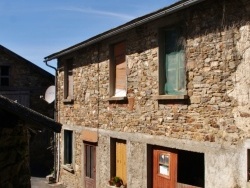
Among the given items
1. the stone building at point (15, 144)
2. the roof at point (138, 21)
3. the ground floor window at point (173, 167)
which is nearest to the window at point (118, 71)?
the roof at point (138, 21)

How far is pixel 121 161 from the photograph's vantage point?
1073 cm

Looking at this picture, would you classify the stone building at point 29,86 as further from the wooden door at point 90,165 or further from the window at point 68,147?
the wooden door at point 90,165

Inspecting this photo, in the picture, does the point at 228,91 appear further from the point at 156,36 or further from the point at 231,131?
the point at 156,36

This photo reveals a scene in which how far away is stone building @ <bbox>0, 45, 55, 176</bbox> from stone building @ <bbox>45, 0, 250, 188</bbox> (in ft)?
19.7

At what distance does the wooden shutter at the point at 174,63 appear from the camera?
8.38 metres

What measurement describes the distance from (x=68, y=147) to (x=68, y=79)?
2.56 m

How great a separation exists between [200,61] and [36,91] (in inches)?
505

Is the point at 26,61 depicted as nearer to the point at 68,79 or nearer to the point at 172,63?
the point at 68,79

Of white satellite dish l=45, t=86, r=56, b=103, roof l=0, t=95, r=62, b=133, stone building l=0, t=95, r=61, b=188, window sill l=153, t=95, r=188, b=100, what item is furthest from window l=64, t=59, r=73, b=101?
roof l=0, t=95, r=62, b=133

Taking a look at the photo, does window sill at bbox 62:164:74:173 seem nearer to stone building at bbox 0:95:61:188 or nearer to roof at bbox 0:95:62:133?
stone building at bbox 0:95:61:188

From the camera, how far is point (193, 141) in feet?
25.9

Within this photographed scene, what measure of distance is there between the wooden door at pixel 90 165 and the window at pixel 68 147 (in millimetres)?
1683

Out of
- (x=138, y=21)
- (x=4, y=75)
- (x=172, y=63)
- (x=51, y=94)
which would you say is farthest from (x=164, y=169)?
(x=4, y=75)

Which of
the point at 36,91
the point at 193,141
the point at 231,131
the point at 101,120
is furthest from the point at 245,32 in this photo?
the point at 36,91
